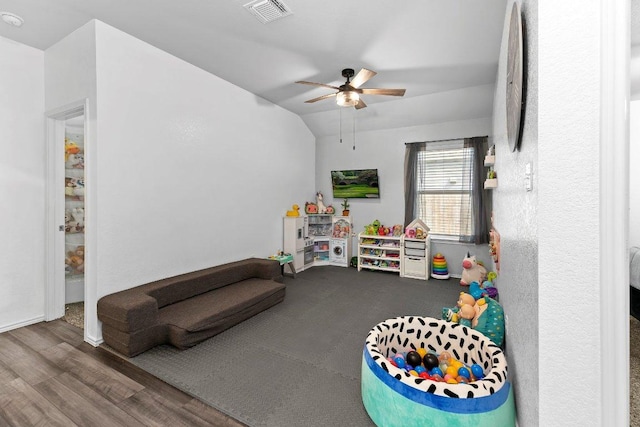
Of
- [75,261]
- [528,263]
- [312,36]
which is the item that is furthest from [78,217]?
[528,263]

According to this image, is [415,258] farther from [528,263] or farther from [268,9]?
[268,9]

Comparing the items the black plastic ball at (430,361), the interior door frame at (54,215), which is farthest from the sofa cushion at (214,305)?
the black plastic ball at (430,361)

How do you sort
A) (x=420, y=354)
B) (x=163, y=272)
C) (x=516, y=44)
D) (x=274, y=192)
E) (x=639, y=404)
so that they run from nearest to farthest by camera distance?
(x=516, y=44) < (x=639, y=404) < (x=420, y=354) < (x=163, y=272) < (x=274, y=192)

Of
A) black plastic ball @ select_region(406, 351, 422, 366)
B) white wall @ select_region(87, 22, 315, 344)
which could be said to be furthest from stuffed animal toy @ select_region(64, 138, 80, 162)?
black plastic ball @ select_region(406, 351, 422, 366)

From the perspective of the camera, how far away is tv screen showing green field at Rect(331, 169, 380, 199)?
17.7 ft

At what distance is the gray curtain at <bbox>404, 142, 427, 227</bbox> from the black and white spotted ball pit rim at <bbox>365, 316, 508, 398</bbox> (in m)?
3.07

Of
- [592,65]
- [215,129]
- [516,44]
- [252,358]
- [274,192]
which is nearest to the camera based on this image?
[592,65]

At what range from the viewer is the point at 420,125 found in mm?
5031

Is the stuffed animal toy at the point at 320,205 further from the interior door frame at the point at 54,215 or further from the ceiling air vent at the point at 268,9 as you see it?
the interior door frame at the point at 54,215

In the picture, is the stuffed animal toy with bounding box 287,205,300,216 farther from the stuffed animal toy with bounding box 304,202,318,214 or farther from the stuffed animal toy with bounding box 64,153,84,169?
the stuffed animal toy with bounding box 64,153,84,169

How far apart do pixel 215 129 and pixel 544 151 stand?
11.5ft

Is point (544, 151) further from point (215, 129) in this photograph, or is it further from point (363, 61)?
point (215, 129)

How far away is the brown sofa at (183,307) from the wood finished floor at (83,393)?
23 centimetres

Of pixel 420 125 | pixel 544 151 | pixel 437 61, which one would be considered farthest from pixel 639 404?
pixel 420 125
